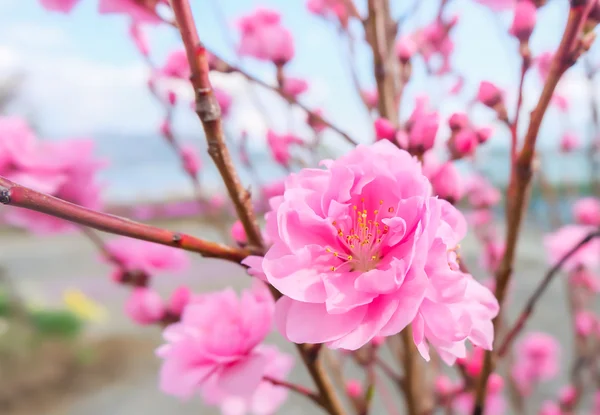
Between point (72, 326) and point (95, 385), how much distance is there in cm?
31

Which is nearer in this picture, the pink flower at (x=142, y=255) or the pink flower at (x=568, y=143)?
the pink flower at (x=142, y=255)

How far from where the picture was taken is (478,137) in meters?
0.32

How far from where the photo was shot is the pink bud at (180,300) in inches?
15.6

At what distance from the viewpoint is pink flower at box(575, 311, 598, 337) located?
0.79 metres

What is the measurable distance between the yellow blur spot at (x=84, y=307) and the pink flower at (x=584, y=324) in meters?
1.75

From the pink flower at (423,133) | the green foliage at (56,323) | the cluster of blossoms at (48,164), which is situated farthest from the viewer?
the green foliage at (56,323)

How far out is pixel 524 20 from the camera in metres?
0.27

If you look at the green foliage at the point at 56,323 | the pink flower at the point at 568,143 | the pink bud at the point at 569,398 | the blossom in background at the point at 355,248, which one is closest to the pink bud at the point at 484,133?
the blossom in background at the point at 355,248

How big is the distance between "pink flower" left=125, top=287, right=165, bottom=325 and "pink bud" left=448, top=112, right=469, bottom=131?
0.27 m

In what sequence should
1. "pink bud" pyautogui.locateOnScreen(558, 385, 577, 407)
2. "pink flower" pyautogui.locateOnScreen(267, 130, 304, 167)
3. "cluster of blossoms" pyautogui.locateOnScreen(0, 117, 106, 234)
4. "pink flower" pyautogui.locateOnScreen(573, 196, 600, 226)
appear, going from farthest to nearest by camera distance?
"pink flower" pyautogui.locateOnScreen(573, 196, 600, 226), "pink bud" pyautogui.locateOnScreen(558, 385, 577, 407), "pink flower" pyautogui.locateOnScreen(267, 130, 304, 167), "cluster of blossoms" pyautogui.locateOnScreen(0, 117, 106, 234)

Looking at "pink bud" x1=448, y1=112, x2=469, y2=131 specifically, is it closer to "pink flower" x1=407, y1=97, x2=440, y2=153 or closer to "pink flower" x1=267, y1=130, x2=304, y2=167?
"pink flower" x1=407, y1=97, x2=440, y2=153

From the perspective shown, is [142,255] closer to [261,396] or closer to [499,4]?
[261,396]

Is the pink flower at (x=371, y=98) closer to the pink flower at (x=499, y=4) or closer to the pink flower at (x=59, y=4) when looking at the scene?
the pink flower at (x=499, y=4)

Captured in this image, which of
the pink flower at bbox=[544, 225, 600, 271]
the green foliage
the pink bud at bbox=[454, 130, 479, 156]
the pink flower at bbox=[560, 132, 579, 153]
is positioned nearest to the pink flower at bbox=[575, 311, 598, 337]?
the pink flower at bbox=[544, 225, 600, 271]
